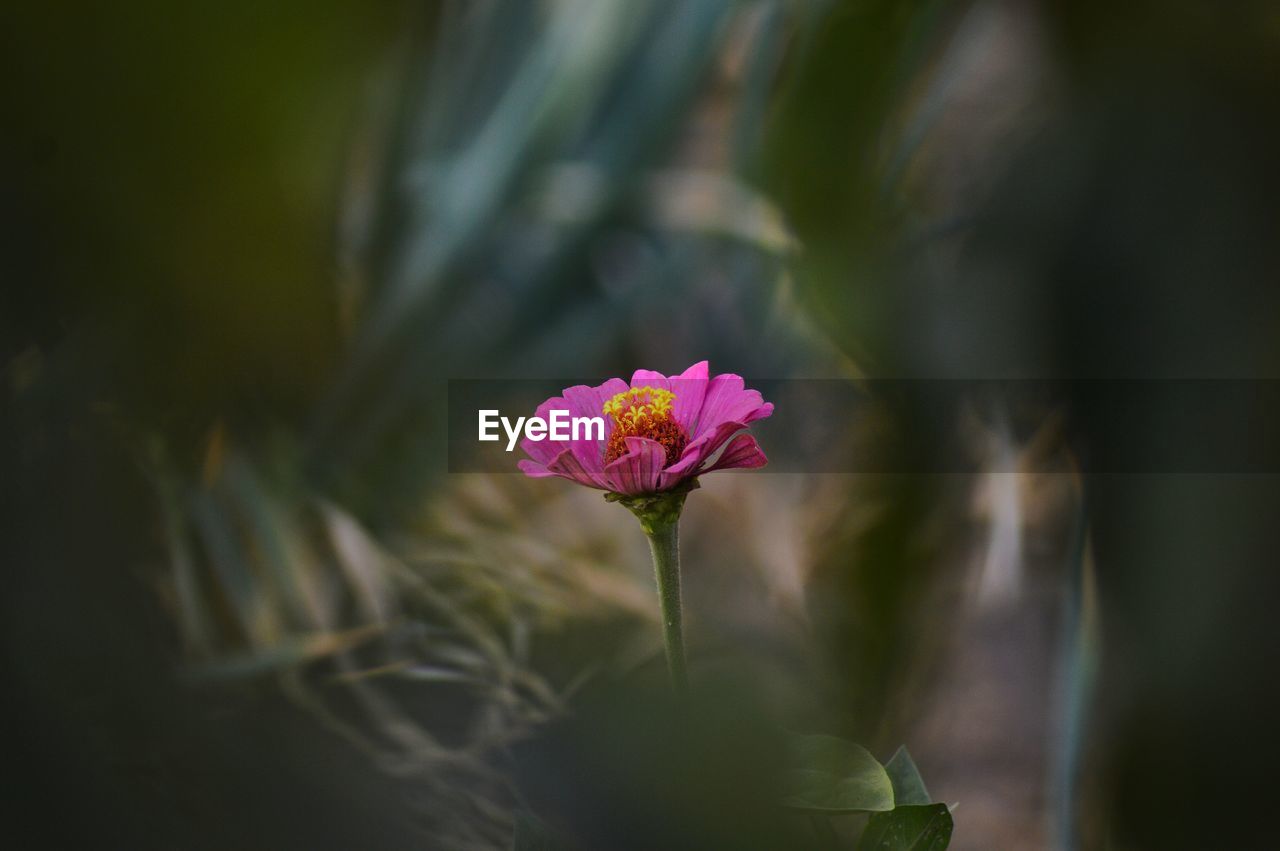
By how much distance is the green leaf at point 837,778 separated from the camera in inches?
8.8

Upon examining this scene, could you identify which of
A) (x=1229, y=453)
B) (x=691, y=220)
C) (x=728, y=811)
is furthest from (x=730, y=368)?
(x=728, y=811)

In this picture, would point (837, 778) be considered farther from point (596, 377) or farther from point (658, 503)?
point (596, 377)

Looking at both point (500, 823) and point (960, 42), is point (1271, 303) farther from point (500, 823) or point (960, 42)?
point (500, 823)

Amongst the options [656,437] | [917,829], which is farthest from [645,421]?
[917,829]

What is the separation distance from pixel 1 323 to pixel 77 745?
0.50 ft

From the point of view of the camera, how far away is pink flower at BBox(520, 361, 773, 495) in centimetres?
24

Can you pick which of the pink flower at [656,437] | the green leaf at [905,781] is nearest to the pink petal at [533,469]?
the pink flower at [656,437]

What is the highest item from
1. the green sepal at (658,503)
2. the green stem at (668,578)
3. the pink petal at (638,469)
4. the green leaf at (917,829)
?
the pink petal at (638,469)

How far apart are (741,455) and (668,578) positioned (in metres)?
0.03

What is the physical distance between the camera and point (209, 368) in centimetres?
41

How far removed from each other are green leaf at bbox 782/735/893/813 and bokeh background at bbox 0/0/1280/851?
0.04 metres

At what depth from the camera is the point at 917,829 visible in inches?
9.1

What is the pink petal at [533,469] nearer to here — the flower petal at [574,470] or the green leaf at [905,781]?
the flower petal at [574,470]

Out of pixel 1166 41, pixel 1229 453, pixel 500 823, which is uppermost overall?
pixel 1166 41
